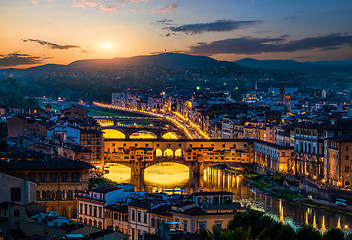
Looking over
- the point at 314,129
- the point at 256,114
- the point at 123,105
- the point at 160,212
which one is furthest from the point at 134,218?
the point at 123,105

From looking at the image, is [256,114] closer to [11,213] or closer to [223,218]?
[223,218]

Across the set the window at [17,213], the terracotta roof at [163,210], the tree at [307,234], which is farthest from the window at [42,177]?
the window at [17,213]

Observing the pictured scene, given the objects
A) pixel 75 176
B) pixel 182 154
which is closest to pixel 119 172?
pixel 182 154

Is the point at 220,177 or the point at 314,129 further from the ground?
the point at 314,129

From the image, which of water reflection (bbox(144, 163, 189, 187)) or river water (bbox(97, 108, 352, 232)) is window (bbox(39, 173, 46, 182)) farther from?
water reflection (bbox(144, 163, 189, 187))

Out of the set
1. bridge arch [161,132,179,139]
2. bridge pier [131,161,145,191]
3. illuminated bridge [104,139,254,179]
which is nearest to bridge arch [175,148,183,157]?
illuminated bridge [104,139,254,179]

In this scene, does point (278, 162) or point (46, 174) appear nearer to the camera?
point (46, 174)

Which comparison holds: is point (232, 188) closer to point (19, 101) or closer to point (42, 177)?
point (42, 177)

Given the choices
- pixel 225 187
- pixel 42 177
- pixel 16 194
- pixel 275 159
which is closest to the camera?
pixel 16 194
